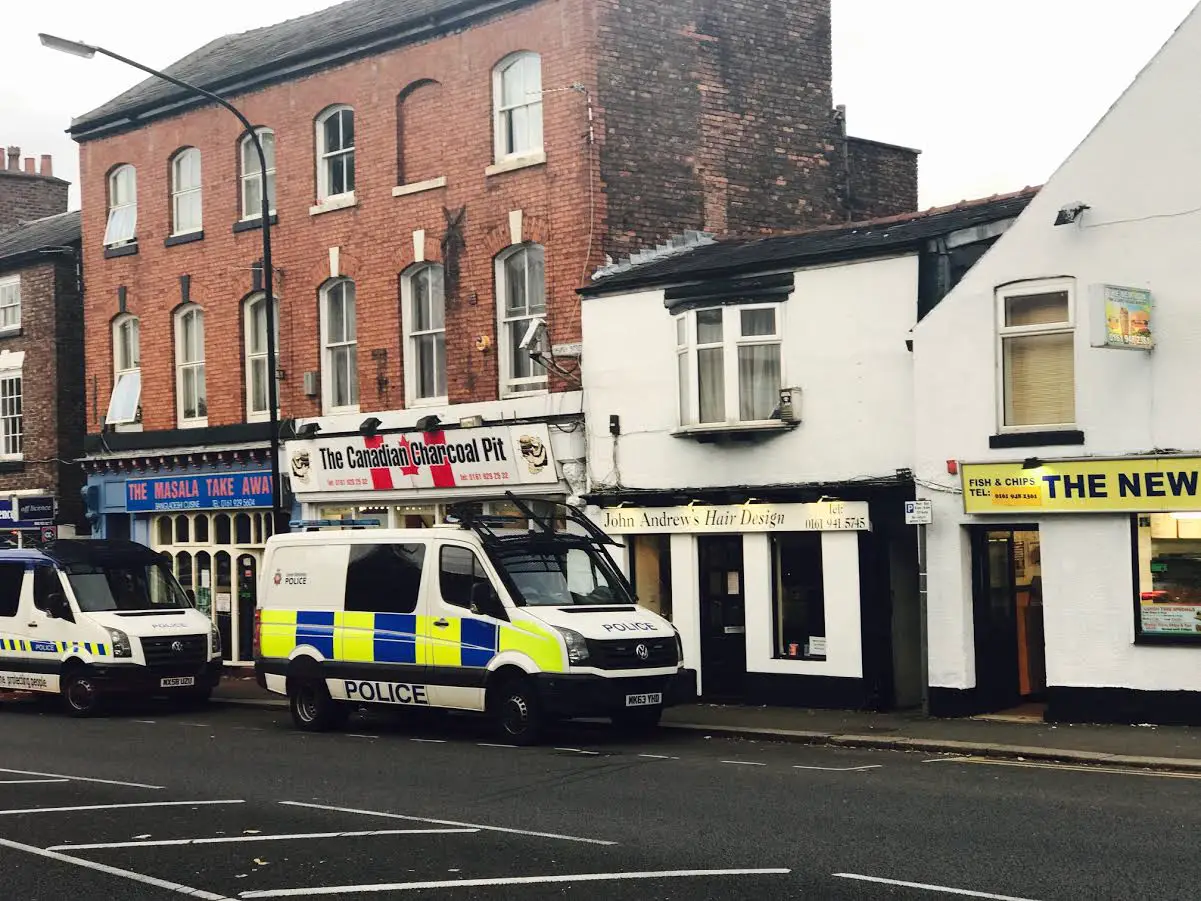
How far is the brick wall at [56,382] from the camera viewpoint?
33188mm

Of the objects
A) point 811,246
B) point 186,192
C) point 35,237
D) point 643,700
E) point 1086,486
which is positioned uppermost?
point 35,237

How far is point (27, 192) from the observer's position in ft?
135

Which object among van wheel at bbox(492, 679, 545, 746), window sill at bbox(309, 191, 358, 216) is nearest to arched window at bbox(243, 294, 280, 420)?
window sill at bbox(309, 191, 358, 216)

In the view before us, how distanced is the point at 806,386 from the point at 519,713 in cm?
561

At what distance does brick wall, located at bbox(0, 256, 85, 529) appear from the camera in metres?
33.2

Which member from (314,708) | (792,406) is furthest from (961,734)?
(314,708)

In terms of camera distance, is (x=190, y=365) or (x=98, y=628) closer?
(x=98, y=628)

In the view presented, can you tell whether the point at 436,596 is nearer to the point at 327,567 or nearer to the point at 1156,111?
the point at 327,567

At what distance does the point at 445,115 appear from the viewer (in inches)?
985

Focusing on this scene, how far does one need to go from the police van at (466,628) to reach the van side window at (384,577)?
0.02m

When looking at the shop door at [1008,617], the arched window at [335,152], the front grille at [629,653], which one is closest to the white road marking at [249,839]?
the front grille at [629,653]

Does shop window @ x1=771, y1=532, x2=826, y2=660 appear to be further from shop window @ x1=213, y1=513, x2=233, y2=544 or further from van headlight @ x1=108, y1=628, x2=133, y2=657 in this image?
shop window @ x1=213, y1=513, x2=233, y2=544

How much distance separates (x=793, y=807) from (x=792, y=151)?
52.3 feet

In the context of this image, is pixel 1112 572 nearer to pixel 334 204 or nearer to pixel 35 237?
pixel 334 204
